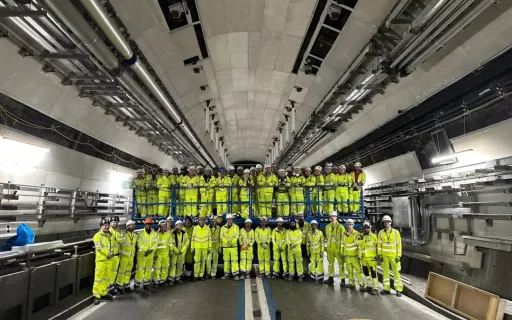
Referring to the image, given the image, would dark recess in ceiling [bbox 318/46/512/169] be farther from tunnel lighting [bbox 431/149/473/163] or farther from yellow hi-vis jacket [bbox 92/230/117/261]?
yellow hi-vis jacket [bbox 92/230/117/261]

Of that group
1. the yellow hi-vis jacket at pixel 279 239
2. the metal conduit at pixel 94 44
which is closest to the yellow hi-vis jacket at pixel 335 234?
the yellow hi-vis jacket at pixel 279 239

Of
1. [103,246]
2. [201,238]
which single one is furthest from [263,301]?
[103,246]

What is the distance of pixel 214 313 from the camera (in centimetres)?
649

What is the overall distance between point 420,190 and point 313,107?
5079 millimetres

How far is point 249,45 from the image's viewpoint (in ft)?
34.2

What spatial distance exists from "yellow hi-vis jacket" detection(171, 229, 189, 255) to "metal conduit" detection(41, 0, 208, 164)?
3.75 m

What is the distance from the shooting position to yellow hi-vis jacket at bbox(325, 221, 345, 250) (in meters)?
9.09

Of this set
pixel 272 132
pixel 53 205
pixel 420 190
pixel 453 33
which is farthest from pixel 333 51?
pixel 272 132

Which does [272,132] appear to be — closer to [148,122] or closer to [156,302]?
[148,122]

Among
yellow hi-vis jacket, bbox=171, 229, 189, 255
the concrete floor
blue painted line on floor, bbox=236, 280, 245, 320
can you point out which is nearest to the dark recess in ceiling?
the concrete floor

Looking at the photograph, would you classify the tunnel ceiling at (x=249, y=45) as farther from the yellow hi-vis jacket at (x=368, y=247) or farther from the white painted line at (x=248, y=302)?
the white painted line at (x=248, y=302)

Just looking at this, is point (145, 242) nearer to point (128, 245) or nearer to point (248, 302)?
point (128, 245)

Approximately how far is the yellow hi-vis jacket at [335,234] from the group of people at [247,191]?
94 cm

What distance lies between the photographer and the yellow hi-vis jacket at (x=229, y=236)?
9.38 metres
